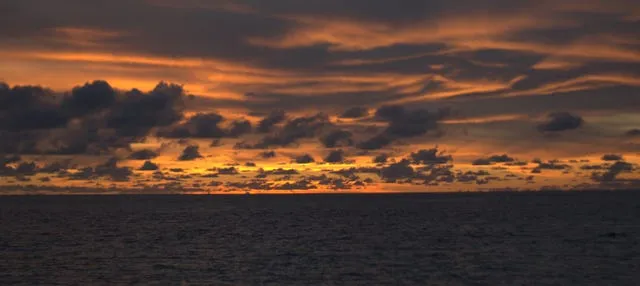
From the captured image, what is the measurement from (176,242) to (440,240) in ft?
114

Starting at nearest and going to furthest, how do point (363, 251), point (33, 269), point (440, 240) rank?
1. point (33, 269)
2. point (363, 251)
3. point (440, 240)

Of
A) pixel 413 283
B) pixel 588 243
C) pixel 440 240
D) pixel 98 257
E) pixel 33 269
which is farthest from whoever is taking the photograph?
pixel 440 240

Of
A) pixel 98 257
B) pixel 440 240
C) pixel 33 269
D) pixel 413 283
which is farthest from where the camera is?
pixel 440 240

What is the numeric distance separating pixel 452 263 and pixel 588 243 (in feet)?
96.7

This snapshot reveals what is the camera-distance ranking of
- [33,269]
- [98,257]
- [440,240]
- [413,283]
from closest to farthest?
[413,283]
[33,269]
[98,257]
[440,240]

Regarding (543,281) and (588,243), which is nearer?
(543,281)

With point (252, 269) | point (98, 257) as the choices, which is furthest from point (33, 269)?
point (252, 269)

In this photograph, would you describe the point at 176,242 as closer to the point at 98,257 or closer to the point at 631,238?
the point at 98,257

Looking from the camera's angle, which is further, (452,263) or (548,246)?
(548,246)

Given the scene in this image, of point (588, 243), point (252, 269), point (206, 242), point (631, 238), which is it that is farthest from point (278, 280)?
point (631, 238)

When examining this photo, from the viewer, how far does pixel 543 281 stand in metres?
64.8

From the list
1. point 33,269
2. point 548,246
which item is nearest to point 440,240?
point 548,246

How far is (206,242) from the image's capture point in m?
106

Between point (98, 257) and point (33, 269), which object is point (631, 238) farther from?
point (33, 269)
